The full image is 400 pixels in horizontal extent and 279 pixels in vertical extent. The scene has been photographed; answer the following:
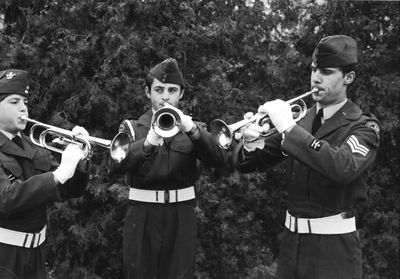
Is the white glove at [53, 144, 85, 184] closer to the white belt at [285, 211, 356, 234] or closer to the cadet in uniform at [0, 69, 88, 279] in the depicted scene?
the cadet in uniform at [0, 69, 88, 279]

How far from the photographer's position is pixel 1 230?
13.3 feet

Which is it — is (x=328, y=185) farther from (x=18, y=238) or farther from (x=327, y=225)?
(x=18, y=238)

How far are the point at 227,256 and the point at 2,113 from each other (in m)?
3.53

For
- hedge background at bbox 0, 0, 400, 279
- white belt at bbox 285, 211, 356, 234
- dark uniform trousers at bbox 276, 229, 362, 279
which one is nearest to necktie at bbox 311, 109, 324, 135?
white belt at bbox 285, 211, 356, 234

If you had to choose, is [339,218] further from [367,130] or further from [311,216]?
[367,130]

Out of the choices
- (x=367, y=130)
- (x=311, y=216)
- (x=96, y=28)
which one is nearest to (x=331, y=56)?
(x=367, y=130)

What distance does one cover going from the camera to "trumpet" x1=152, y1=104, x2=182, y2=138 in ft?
14.3

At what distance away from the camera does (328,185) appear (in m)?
3.84

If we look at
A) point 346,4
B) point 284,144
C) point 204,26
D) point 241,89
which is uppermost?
point 346,4

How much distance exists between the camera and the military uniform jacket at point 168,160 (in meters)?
4.62

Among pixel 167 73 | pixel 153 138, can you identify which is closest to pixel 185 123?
pixel 153 138

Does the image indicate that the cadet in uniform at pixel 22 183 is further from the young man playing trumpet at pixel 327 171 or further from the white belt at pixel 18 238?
the young man playing trumpet at pixel 327 171

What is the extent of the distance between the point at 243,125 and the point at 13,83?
1.69m

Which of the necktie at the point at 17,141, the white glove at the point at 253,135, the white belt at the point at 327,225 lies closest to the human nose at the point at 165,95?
the white glove at the point at 253,135
